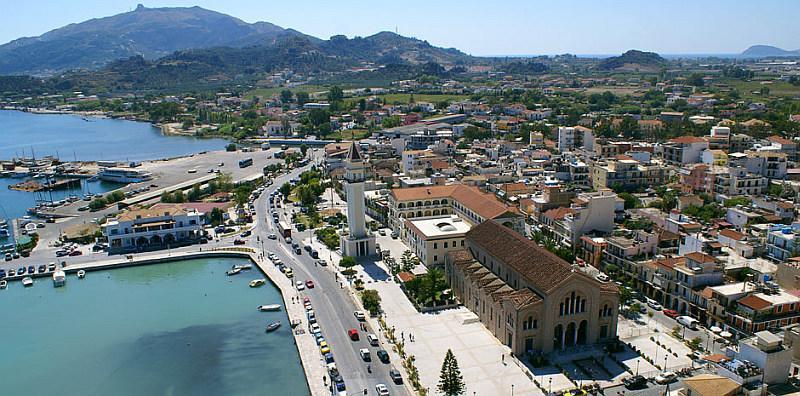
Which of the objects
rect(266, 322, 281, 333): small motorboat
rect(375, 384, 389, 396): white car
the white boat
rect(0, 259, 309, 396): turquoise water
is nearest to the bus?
rect(0, 259, 309, 396): turquoise water

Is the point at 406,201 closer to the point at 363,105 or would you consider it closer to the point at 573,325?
the point at 573,325

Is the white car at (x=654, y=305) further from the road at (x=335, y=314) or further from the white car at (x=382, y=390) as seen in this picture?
the white car at (x=382, y=390)

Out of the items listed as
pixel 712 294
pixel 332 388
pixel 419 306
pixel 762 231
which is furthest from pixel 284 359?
pixel 762 231

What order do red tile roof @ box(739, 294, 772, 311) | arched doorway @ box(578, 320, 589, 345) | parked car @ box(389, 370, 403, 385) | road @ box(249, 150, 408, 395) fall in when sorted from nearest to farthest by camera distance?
parked car @ box(389, 370, 403, 385) < road @ box(249, 150, 408, 395) < arched doorway @ box(578, 320, 589, 345) < red tile roof @ box(739, 294, 772, 311)

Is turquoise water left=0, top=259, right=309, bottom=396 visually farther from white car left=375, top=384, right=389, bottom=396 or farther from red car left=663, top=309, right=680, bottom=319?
red car left=663, top=309, right=680, bottom=319

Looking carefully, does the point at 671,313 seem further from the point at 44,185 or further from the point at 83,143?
the point at 83,143

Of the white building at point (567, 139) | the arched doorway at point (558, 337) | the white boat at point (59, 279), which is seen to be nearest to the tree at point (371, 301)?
the arched doorway at point (558, 337)
